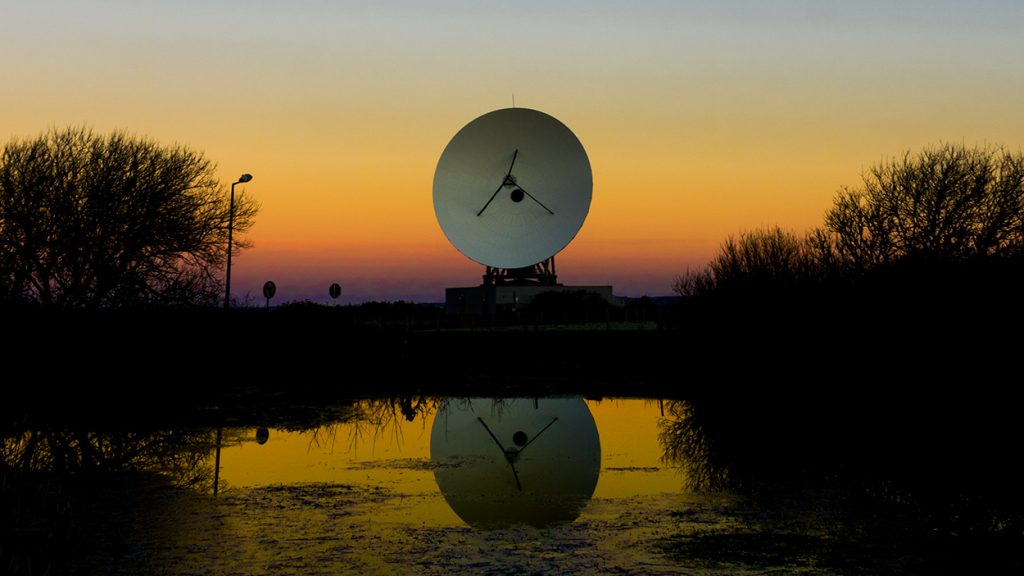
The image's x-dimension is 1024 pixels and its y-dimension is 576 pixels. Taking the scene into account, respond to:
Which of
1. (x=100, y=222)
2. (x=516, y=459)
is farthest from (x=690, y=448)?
(x=100, y=222)

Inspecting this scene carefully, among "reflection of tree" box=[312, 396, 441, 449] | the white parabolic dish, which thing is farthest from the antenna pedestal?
"reflection of tree" box=[312, 396, 441, 449]

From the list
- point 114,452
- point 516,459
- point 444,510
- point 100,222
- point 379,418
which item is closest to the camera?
point 444,510

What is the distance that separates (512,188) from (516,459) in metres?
39.5

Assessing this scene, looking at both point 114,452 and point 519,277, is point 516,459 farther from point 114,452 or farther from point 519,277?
point 519,277

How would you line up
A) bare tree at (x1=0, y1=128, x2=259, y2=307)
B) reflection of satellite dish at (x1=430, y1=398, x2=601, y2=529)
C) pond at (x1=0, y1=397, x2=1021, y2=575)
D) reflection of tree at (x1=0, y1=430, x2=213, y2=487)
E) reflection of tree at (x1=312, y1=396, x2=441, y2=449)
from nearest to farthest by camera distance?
pond at (x1=0, y1=397, x2=1021, y2=575)
reflection of satellite dish at (x1=430, y1=398, x2=601, y2=529)
reflection of tree at (x1=0, y1=430, x2=213, y2=487)
reflection of tree at (x1=312, y1=396, x2=441, y2=449)
bare tree at (x1=0, y1=128, x2=259, y2=307)

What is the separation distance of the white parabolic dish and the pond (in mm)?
36462

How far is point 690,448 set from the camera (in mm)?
17891

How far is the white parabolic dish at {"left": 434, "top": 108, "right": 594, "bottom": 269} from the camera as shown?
2178 inches

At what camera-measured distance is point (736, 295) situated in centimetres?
3594

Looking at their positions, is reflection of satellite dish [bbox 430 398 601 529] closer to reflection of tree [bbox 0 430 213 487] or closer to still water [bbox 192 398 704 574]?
still water [bbox 192 398 704 574]

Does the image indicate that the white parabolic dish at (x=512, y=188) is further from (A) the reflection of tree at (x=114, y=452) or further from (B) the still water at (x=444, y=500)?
(A) the reflection of tree at (x=114, y=452)

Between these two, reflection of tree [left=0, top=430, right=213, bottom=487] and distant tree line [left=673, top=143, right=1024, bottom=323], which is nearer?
reflection of tree [left=0, top=430, right=213, bottom=487]

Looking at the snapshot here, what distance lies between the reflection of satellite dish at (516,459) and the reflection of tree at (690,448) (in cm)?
136

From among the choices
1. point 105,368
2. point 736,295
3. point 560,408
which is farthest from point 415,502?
point 736,295
